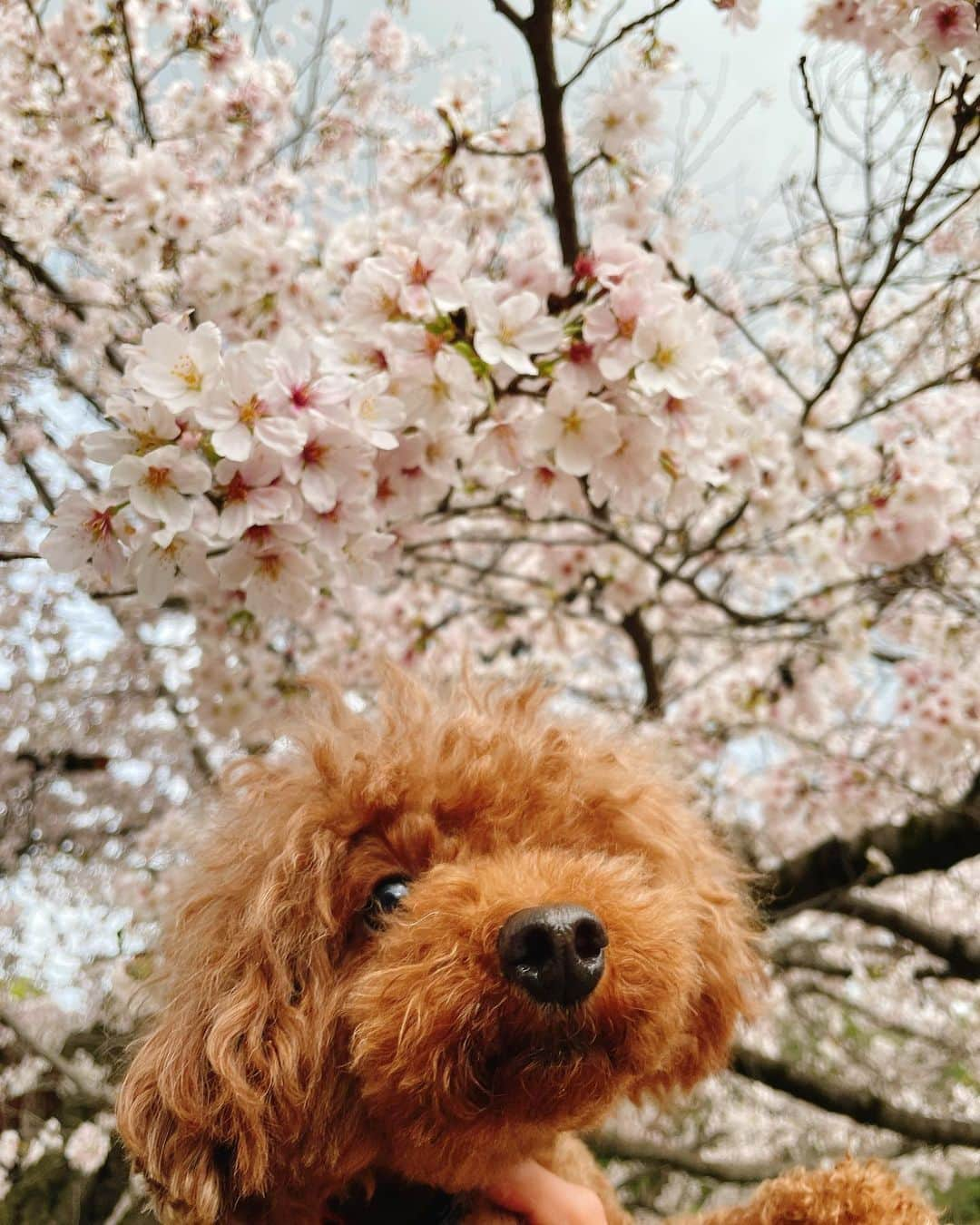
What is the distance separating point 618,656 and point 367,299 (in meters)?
4.51

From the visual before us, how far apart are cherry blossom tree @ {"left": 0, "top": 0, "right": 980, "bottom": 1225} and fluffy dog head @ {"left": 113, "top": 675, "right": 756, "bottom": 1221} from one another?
0.43 metres

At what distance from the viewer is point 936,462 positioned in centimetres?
294

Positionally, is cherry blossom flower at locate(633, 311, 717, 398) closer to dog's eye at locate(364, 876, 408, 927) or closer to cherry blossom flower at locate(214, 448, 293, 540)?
cherry blossom flower at locate(214, 448, 293, 540)

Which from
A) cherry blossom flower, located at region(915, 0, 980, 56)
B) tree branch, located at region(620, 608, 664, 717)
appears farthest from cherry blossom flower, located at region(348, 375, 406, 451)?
tree branch, located at region(620, 608, 664, 717)

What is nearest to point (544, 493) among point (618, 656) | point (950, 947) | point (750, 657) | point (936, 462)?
point (936, 462)

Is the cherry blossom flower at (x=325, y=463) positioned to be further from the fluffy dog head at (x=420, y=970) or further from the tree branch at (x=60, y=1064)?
the tree branch at (x=60, y=1064)

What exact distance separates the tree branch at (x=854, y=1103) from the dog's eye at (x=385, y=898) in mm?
2147

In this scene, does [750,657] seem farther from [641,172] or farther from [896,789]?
[641,172]

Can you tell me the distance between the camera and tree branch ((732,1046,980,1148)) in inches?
106

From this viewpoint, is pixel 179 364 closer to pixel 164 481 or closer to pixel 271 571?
pixel 164 481

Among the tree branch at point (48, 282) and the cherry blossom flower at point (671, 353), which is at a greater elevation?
the tree branch at point (48, 282)

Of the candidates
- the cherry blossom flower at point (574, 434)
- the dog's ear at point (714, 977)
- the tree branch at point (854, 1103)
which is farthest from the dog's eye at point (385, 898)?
the tree branch at point (854, 1103)

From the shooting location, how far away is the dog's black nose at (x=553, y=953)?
98 centimetres

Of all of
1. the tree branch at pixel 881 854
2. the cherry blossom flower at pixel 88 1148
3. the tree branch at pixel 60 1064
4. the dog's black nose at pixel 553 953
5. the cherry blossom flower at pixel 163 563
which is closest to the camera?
the dog's black nose at pixel 553 953
